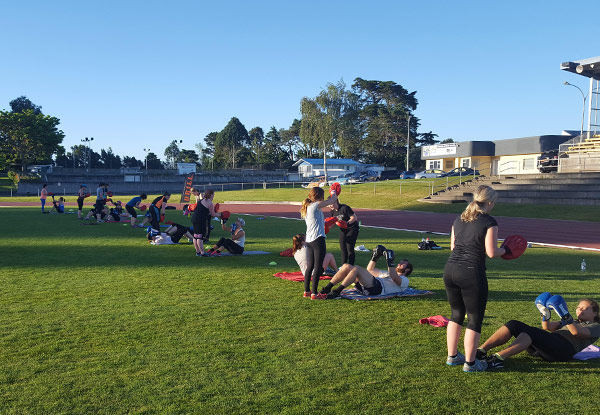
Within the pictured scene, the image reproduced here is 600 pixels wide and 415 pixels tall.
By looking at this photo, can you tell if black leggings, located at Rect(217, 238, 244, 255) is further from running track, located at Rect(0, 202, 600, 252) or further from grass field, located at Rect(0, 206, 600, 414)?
→ running track, located at Rect(0, 202, 600, 252)

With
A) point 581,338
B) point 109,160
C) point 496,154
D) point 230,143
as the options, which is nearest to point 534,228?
point 581,338

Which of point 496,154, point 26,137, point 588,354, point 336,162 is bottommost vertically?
point 588,354

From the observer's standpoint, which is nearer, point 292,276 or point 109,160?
point 292,276

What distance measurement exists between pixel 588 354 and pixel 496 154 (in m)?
63.9

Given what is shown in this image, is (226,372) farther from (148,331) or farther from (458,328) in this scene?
(458,328)

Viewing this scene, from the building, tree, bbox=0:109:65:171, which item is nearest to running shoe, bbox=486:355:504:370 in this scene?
the building

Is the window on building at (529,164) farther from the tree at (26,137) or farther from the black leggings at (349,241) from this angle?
the tree at (26,137)

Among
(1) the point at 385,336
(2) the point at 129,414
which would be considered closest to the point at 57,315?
Answer: (2) the point at 129,414

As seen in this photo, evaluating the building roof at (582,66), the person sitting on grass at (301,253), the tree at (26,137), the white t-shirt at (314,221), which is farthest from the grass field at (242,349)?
the tree at (26,137)

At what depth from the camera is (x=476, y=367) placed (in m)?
5.14

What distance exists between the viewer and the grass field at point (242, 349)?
4395 mm

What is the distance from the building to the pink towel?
46.9 metres

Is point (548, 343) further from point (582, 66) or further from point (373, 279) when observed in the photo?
point (582, 66)

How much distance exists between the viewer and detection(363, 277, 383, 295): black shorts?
325 inches
